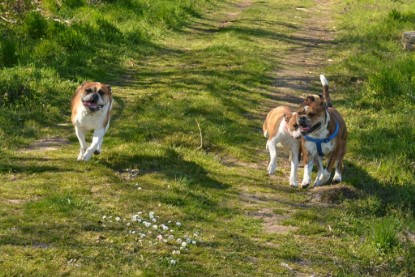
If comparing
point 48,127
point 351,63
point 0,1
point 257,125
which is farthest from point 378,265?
point 0,1

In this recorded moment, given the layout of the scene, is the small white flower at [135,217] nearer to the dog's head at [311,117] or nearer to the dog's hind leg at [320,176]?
the dog's head at [311,117]

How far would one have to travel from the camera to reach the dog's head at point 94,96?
755 cm

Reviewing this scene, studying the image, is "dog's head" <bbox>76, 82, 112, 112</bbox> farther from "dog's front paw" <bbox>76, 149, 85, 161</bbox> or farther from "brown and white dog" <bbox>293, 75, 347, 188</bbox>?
"brown and white dog" <bbox>293, 75, 347, 188</bbox>

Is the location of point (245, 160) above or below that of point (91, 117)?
below

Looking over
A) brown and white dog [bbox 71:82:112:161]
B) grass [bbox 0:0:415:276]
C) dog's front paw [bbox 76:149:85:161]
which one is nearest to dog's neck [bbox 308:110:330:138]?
grass [bbox 0:0:415:276]

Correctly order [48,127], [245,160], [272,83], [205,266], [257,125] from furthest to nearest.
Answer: [272,83]
[257,125]
[48,127]
[245,160]
[205,266]

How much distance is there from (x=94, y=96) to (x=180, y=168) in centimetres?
137

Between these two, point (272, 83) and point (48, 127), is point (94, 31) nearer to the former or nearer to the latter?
point (272, 83)

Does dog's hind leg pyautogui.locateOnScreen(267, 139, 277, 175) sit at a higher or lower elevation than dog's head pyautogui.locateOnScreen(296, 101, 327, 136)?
lower

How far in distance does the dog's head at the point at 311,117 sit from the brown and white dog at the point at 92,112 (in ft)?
7.74

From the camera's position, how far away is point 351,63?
579 inches

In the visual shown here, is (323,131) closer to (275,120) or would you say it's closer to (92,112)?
(275,120)

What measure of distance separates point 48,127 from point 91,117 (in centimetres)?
205

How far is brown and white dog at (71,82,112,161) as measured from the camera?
759cm
